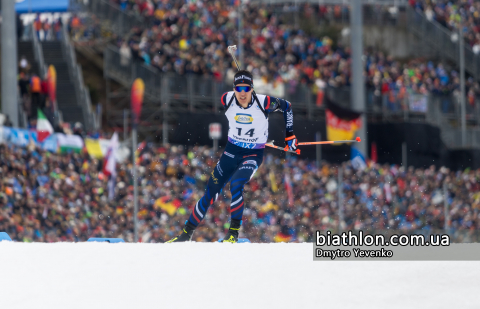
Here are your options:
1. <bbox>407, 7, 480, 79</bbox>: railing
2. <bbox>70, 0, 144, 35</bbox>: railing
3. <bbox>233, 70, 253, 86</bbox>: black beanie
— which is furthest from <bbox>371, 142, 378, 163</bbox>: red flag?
<bbox>233, 70, 253, 86</bbox>: black beanie

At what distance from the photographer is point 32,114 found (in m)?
21.2

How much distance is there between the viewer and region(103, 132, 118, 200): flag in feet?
57.7

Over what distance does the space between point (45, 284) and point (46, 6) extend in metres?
19.8

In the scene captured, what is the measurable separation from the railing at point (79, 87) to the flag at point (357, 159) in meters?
7.27

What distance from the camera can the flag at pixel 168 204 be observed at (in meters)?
17.9

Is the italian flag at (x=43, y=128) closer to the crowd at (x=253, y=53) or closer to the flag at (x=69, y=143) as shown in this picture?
the flag at (x=69, y=143)

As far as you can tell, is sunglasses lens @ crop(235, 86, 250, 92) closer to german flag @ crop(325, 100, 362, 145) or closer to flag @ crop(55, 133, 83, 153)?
flag @ crop(55, 133, 83, 153)

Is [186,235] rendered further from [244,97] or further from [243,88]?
[243,88]

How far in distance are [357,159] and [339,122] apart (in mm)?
1125

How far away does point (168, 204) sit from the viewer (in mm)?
18016

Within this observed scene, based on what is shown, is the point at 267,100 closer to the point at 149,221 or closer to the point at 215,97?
the point at 149,221

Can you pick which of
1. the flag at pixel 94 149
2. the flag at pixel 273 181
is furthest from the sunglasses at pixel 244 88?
the flag at pixel 273 181

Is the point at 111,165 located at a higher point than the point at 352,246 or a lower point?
higher

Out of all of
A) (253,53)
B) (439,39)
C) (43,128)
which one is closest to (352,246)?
(43,128)
